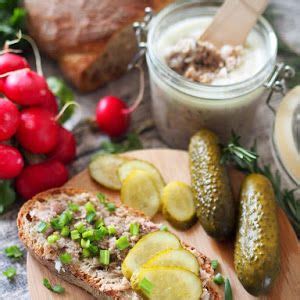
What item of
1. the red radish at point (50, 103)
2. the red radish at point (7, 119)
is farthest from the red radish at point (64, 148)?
the red radish at point (7, 119)

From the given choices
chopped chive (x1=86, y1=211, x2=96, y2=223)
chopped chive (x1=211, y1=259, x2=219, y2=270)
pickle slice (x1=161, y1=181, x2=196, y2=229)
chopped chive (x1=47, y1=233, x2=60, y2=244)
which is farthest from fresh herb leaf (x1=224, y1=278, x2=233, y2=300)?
chopped chive (x1=47, y1=233, x2=60, y2=244)

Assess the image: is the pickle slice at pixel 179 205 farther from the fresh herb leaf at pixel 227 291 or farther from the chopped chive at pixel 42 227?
the chopped chive at pixel 42 227

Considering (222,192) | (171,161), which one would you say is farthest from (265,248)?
(171,161)

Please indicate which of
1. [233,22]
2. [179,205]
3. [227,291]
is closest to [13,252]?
[179,205]

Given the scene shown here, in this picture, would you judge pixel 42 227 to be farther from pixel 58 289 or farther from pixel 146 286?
pixel 146 286

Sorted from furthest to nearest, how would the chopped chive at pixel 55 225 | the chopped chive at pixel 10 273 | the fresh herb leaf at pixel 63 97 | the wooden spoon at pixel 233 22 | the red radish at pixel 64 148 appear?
the fresh herb leaf at pixel 63 97 < the red radish at pixel 64 148 < the wooden spoon at pixel 233 22 < the chopped chive at pixel 10 273 < the chopped chive at pixel 55 225
